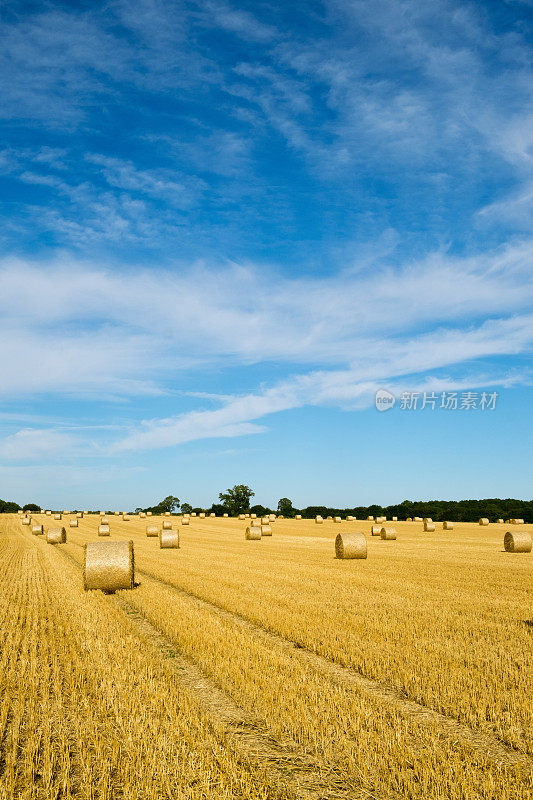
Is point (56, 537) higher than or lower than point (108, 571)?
lower

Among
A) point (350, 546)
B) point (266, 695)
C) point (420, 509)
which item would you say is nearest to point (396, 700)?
point (266, 695)

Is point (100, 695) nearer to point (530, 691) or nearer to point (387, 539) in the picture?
point (530, 691)

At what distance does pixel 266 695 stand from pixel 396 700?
5.10ft

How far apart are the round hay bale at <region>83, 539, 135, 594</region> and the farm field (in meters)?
0.81

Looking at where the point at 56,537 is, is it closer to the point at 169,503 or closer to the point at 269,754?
the point at 269,754

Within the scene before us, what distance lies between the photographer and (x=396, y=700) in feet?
21.9

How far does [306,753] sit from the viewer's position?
5270mm

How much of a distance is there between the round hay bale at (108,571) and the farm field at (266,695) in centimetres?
81

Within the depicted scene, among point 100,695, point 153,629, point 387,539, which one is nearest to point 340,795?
point 100,695

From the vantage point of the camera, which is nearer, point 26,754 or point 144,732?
point 26,754

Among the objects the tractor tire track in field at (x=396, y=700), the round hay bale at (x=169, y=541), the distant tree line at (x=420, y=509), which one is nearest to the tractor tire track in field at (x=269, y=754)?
the tractor tire track in field at (x=396, y=700)

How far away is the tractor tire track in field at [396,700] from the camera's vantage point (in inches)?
207

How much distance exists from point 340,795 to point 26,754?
285 cm

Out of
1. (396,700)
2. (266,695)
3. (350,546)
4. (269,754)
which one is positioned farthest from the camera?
(350,546)
